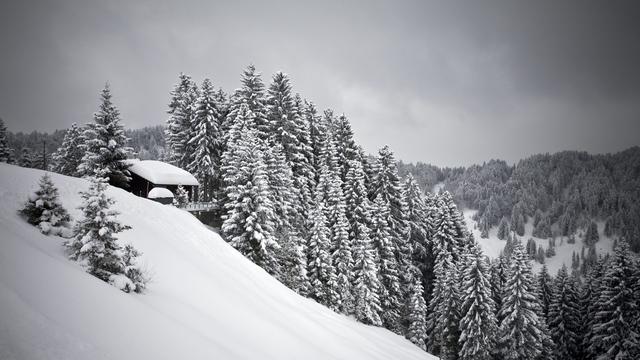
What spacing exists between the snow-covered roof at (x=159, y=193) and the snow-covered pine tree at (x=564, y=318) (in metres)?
47.3

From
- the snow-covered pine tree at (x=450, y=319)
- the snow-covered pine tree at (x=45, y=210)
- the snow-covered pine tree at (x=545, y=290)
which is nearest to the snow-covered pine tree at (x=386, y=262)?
the snow-covered pine tree at (x=450, y=319)

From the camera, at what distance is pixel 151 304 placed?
367 inches

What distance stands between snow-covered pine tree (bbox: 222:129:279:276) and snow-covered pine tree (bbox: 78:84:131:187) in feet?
35.9

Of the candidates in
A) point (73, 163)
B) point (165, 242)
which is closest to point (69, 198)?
point (165, 242)

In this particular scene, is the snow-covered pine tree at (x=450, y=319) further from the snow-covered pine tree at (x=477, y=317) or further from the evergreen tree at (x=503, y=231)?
the evergreen tree at (x=503, y=231)

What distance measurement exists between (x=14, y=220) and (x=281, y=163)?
75.7ft

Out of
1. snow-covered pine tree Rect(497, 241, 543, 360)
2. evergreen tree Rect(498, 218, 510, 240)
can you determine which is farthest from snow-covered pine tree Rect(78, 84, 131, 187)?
evergreen tree Rect(498, 218, 510, 240)

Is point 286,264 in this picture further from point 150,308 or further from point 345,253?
point 150,308

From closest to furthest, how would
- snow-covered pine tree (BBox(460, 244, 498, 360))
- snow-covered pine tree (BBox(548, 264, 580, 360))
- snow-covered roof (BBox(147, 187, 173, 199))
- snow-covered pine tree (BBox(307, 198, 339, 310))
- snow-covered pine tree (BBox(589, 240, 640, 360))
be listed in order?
snow-covered pine tree (BBox(307, 198, 339, 310)) < snow-covered pine tree (BBox(460, 244, 498, 360)) < snow-covered roof (BBox(147, 187, 173, 199)) < snow-covered pine tree (BBox(589, 240, 640, 360)) < snow-covered pine tree (BBox(548, 264, 580, 360))

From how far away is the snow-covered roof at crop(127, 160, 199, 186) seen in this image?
3731 cm

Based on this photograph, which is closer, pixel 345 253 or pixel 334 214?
pixel 345 253

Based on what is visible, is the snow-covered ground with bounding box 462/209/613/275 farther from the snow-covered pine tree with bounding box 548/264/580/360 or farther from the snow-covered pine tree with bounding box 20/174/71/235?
the snow-covered pine tree with bounding box 20/174/71/235

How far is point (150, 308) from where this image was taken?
28.5 ft

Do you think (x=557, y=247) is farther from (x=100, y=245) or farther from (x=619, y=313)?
(x=100, y=245)
